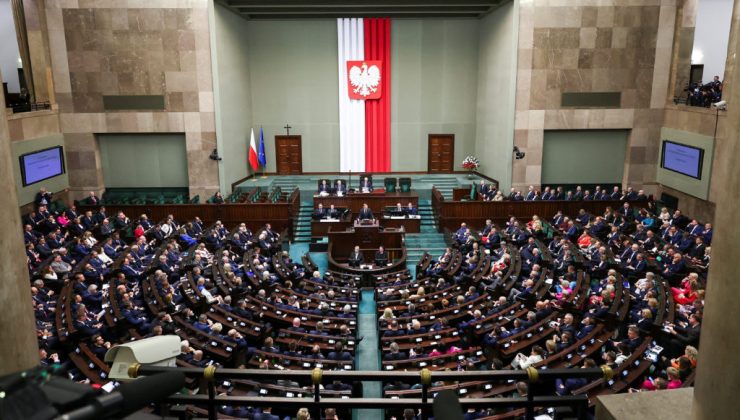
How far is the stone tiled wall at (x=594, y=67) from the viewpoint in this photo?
20.6m

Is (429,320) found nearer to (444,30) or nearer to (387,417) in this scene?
(387,417)

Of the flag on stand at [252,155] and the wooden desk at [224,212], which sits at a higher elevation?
the flag on stand at [252,155]

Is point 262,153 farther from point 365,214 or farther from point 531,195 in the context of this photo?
point 531,195

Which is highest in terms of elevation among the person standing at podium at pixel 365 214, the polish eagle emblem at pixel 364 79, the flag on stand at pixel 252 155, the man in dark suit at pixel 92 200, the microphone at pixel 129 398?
the polish eagle emblem at pixel 364 79

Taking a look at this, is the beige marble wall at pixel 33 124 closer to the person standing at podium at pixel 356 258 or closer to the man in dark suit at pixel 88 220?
the man in dark suit at pixel 88 220

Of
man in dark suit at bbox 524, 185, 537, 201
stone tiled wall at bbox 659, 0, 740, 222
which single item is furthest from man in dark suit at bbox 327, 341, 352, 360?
stone tiled wall at bbox 659, 0, 740, 222

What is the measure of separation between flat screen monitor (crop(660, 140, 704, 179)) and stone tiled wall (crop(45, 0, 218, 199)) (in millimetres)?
17707

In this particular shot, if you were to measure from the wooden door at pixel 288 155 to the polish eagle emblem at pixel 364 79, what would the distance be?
3578 mm

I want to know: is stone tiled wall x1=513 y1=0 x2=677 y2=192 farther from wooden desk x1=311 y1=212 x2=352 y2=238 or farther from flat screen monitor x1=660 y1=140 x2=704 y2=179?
wooden desk x1=311 y1=212 x2=352 y2=238

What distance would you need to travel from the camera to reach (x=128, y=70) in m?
21.0

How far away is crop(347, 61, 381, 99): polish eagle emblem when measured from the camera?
82.6 ft

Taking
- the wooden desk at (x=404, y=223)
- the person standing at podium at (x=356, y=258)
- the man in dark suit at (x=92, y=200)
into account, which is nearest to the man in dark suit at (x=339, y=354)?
the person standing at podium at (x=356, y=258)

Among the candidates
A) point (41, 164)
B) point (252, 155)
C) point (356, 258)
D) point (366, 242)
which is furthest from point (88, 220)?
point (366, 242)

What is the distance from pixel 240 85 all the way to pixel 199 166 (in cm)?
429
